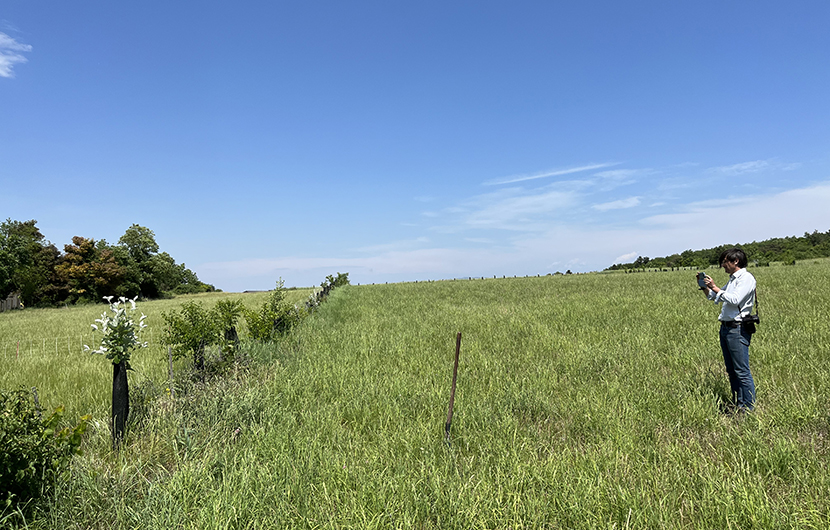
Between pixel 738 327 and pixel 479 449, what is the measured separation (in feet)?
11.4

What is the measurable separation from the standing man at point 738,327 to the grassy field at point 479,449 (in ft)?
1.02

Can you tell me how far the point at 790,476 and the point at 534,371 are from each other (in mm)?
3505

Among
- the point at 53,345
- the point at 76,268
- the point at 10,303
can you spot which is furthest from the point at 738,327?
the point at 76,268

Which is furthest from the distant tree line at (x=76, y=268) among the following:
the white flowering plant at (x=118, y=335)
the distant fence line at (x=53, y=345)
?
the white flowering plant at (x=118, y=335)

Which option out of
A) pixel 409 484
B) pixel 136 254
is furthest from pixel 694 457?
pixel 136 254

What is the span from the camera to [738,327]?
4918 mm

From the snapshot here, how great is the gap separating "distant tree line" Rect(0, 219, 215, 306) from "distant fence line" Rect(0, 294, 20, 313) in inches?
27.0

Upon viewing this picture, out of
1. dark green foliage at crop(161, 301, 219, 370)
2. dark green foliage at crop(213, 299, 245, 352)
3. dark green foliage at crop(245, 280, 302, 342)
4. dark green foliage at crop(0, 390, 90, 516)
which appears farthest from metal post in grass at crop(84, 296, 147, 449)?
dark green foliage at crop(245, 280, 302, 342)

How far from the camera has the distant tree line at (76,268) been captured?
44094 mm

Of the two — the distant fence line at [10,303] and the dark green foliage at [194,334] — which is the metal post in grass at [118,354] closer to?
the dark green foliage at [194,334]

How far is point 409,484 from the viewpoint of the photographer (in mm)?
3387

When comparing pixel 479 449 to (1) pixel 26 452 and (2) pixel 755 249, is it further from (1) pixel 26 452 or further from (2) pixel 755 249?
(2) pixel 755 249

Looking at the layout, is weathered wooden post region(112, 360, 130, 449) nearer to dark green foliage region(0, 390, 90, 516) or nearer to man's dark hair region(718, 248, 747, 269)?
dark green foliage region(0, 390, 90, 516)

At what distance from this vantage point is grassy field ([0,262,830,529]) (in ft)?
10.1
